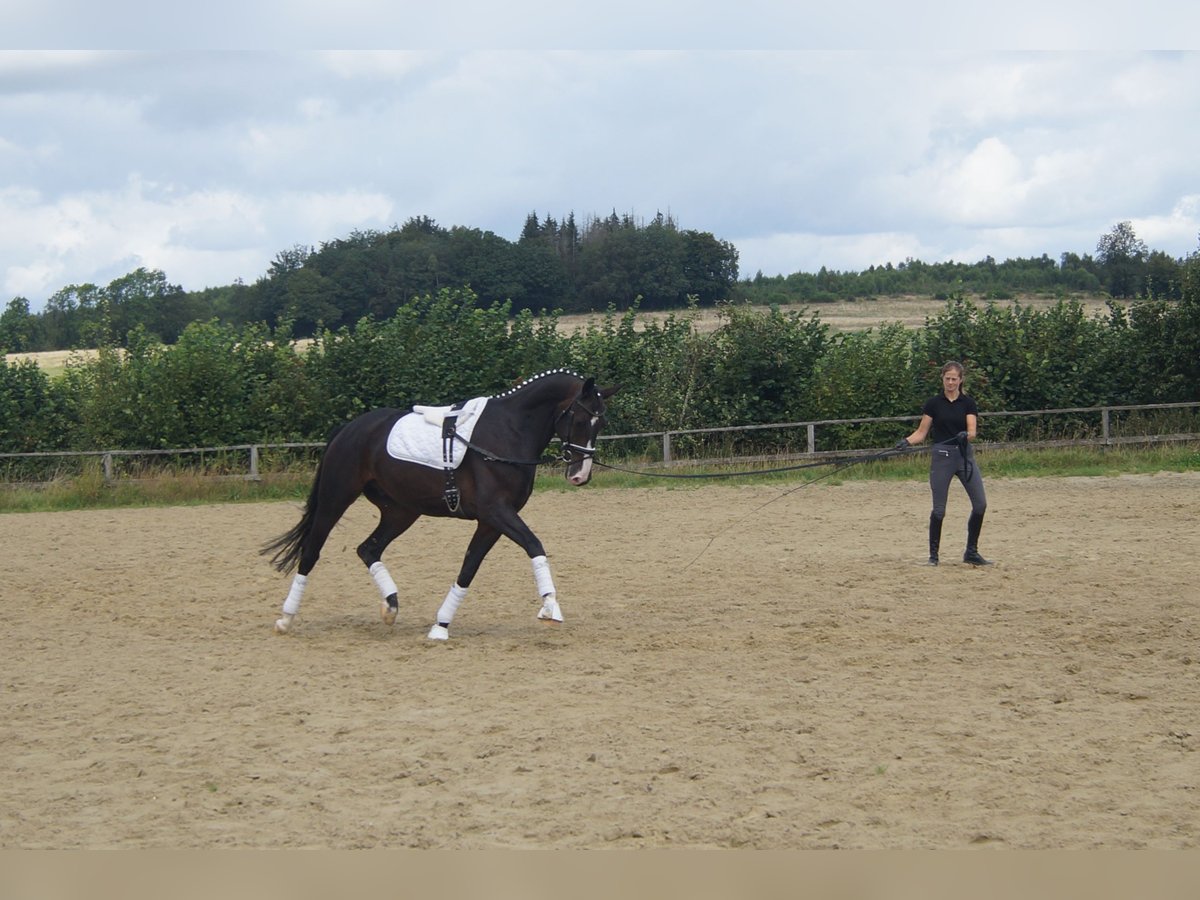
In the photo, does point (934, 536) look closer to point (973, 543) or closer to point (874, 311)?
point (973, 543)

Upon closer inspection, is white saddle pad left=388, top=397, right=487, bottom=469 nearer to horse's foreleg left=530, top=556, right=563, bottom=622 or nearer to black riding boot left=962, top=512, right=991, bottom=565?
horse's foreleg left=530, top=556, right=563, bottom=622

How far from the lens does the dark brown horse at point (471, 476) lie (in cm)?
902

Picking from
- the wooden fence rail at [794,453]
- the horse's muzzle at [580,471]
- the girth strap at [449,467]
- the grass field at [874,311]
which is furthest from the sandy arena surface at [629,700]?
the grass field at [874,311]

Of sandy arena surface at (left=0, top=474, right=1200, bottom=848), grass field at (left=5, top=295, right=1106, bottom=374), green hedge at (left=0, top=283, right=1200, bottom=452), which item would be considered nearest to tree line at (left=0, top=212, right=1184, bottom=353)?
grass field at (left=5, top=295, right=1106, bottom=374)

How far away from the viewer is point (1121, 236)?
59.9 m

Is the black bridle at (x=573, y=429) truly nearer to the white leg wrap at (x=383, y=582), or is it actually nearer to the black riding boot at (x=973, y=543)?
the white leg wrap at (x=383, y=582)

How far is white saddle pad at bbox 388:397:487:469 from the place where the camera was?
362 inches

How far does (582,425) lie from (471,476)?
0.97 metres

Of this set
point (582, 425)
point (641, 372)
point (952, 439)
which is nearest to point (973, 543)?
point (952, 439)

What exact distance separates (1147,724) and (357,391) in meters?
20.2

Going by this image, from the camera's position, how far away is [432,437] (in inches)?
366

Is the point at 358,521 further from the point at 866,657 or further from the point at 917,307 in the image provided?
the point at 917,307

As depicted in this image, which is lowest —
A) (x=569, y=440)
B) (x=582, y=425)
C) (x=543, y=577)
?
(x=543, y=577)

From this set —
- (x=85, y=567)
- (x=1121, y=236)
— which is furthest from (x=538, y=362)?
(x=1121, y=236)
